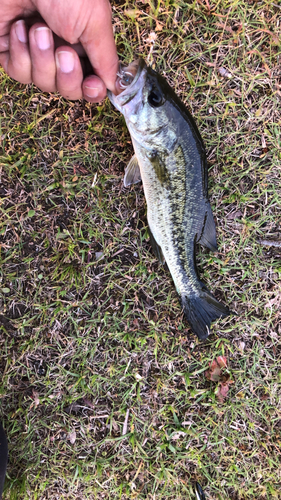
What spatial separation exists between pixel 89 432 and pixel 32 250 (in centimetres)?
162

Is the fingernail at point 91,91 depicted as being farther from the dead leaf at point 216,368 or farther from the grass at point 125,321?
the dead leaf at point 216,368

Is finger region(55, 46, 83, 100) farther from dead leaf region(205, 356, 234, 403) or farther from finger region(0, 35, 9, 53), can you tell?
dead leaf region(205, 356, 234, 403)

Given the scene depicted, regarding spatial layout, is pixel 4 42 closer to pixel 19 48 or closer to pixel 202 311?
pixel 19 48

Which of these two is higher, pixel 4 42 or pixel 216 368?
pixel 4 42

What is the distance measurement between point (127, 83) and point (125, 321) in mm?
→ 1770

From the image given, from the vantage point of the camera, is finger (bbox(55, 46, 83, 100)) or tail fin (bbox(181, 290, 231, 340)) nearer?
finger (bbox(55, 46, 83, 100))

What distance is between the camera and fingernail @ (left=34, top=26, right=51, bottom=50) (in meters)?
1.52

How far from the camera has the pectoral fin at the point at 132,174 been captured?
2.18 meters

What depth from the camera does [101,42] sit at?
5.41 ft

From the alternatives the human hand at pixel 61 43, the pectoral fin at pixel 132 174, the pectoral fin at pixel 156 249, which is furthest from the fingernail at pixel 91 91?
A: the pectoral fin at pixel 156 249

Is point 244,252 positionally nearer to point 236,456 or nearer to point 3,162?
point 236,456

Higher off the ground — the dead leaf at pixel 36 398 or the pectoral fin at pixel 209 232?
the pectoral fin at pixel 209 232

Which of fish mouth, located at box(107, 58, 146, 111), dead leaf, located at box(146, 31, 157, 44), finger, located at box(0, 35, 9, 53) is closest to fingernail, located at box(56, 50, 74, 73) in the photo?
fish mouth, located at box(107, 58, 146, 111)

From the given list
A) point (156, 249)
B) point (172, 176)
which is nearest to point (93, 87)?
point (172, 176)
